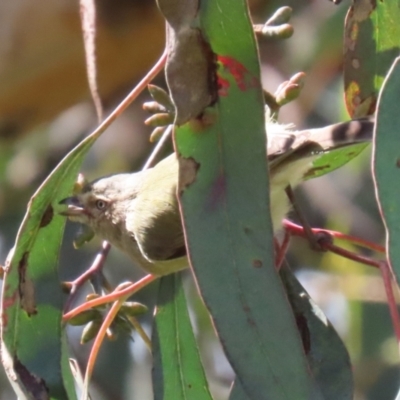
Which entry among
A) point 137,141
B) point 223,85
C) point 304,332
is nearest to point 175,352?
→ point 304,332

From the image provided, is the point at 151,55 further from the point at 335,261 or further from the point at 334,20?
the point at 335,261

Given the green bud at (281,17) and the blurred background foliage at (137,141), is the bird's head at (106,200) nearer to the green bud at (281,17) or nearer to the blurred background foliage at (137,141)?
the blurred background foliage at (137,141)

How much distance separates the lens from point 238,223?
1.38m

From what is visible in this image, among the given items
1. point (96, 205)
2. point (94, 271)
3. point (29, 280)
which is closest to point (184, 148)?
point (29, 280)

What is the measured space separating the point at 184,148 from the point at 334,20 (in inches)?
70.0

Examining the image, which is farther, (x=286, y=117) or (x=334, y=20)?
(x=286, y=117)

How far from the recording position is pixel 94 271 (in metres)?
1.95

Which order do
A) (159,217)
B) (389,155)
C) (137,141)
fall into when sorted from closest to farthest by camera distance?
1. (389,155)
2. (159,217)
3. (137,141)

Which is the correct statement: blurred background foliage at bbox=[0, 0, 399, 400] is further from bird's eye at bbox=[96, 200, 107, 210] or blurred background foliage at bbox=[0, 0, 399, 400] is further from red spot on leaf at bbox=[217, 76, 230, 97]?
red spot on leaf at bbox=[217, 76, 230, 97]

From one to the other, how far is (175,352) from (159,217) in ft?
1.68

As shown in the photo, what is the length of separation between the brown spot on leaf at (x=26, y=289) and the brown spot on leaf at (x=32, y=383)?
10 cm

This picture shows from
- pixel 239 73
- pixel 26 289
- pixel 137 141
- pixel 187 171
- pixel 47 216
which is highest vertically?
pixel 239 73

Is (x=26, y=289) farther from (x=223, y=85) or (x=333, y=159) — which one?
(x=333, y=159)

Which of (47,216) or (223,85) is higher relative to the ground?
(223,85)
